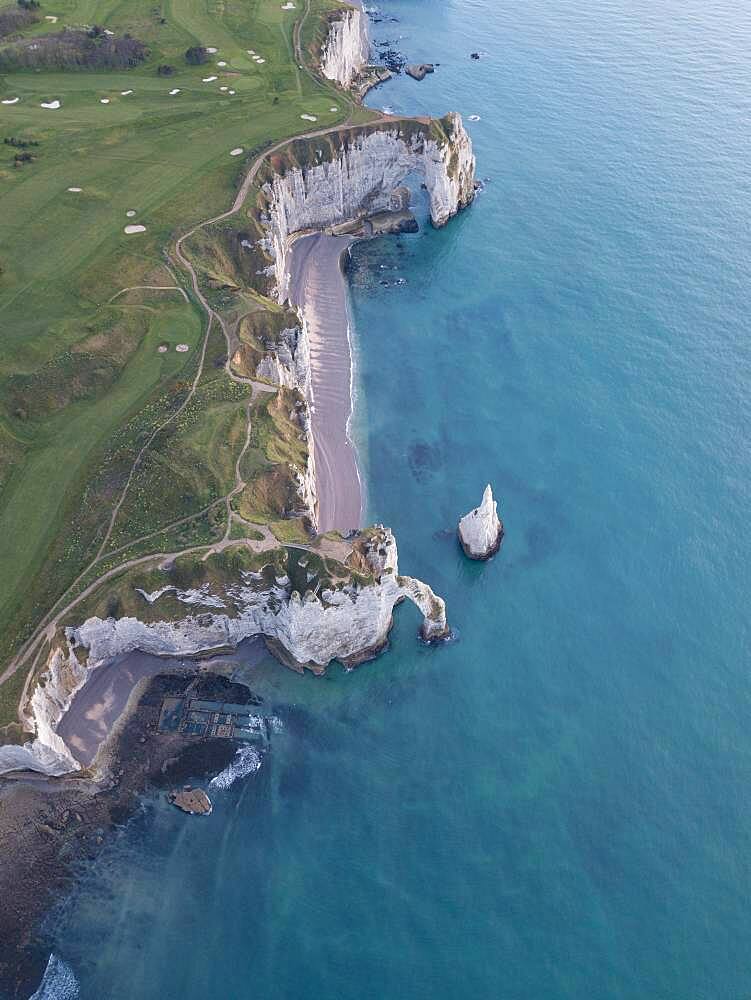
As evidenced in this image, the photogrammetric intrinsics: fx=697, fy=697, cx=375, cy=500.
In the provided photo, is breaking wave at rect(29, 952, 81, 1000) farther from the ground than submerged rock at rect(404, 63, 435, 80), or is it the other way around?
submerged rock at rect(404, 63, 435, 80)

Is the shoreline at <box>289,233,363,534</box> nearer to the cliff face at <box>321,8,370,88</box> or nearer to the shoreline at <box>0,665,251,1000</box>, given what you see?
the shoreline at <box>0,665,251,1000</box>

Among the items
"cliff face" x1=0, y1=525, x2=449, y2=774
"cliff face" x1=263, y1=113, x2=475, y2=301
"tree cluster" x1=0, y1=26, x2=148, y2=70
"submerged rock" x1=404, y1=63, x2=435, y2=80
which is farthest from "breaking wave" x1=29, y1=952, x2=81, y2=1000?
"submerged rock" x1=404, y1=63, x2=435, y2=80

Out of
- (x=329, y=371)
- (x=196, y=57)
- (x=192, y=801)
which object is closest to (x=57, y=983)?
(x=192, y=801)

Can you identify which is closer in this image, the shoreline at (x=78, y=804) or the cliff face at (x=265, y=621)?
the shoreline at (x=78, y=804)

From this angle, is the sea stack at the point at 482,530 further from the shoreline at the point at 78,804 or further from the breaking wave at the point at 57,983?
the breaking wave at the point at 57,983

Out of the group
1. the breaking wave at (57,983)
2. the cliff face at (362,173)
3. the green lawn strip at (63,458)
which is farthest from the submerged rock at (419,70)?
the breaking wave at (57,983)

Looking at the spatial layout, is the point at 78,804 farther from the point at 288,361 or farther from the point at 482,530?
the point at 288,361
